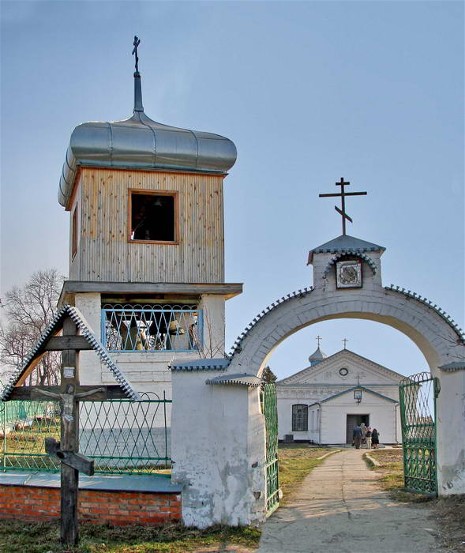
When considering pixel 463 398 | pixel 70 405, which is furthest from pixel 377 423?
pixel 70 405

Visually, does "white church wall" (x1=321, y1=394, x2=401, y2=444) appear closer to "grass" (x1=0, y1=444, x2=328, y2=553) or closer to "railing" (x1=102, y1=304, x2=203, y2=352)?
"railing" (x1=102, y1=304, x2=203, y2=352)

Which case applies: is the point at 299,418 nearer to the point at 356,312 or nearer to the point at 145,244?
the point at 145,244

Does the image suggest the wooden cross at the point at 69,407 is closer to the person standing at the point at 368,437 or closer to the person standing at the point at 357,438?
the person standing at the point at 357,438

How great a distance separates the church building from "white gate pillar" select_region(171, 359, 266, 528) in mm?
29734

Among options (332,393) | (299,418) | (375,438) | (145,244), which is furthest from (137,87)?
(299,418)

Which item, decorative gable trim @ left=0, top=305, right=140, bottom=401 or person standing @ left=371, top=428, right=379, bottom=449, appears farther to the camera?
person standing @ left=371, top=428, right=379, bottom=449

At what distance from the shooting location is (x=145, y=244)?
59.6 feet

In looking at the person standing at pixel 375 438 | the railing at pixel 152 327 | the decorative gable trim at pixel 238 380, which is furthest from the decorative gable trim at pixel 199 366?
the person standing at pixel 375 438

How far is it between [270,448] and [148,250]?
6951 millimetres

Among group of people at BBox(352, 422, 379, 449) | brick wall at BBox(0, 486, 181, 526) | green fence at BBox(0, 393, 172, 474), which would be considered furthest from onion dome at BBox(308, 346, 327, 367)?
brick wall at BBox(0, 486, 181, 526)

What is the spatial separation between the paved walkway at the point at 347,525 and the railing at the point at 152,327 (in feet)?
16.7

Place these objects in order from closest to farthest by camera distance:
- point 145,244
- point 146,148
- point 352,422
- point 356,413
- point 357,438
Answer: point 146,148
point 145,244
point 357,438
point 356,413
point 352,422

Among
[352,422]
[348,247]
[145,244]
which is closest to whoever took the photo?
[348,247]

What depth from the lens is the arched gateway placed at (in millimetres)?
11133
